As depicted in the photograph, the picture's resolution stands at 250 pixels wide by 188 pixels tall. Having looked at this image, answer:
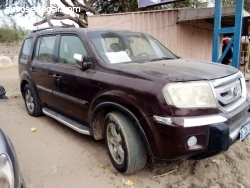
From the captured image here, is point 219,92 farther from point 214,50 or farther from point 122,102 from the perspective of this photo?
point 214,50

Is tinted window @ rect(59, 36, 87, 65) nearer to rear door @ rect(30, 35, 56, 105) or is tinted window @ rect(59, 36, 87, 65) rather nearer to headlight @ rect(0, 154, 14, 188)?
rear door @ rect(30, 35, 56, 105)

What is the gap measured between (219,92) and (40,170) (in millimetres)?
2349

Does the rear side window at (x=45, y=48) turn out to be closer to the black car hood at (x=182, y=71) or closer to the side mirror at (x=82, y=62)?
the side mirror at (x=82, y=62)

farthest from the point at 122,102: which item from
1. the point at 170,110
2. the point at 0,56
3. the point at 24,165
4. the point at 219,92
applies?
the point at 0,56

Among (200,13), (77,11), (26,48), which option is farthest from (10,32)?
(200,13)

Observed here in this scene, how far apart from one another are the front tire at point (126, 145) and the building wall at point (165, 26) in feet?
17.9

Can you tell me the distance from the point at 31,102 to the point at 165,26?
5.30 meters

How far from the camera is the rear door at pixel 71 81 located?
3.17 metres

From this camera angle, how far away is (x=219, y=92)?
2.39m

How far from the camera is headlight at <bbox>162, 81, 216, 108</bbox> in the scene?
2.21m

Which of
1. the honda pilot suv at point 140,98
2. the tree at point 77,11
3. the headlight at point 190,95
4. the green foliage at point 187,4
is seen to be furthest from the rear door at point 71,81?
the green foliage at point 187,4

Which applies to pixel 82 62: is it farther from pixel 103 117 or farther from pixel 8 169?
pixel 8 169

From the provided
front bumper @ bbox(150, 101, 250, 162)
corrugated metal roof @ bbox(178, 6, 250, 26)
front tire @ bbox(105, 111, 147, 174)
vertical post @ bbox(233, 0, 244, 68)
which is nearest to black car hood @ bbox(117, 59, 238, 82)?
front bumper @ bbox(150, 101, 250, 162)

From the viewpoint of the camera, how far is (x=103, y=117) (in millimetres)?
3123
